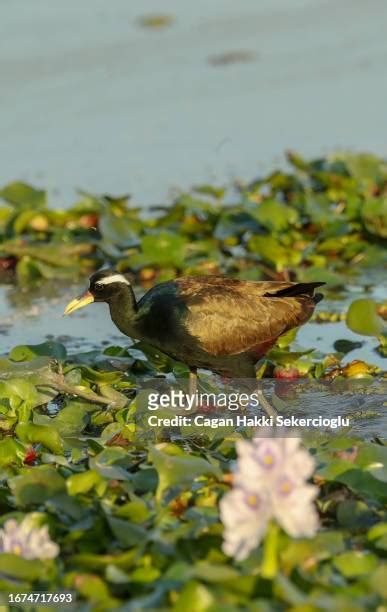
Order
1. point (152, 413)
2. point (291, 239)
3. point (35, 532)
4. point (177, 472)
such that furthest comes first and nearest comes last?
point (291, 239), point (152, 413), point (177, 472), point (35, 532)

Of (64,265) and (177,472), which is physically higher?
(177,472)

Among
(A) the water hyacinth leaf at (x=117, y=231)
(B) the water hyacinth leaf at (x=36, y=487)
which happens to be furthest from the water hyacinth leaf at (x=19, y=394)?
(A) the water hyacinth leaf at (x=117, y=231)

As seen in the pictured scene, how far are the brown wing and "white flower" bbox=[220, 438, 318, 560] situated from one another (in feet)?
8.53

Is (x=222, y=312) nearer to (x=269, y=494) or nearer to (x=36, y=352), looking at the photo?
(x=36, y=352)

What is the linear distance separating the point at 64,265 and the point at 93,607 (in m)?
5.34

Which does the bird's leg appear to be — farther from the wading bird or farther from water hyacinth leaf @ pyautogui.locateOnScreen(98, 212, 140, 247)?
water hyacinth leaf @ pyautogui.locateOnScreen(98, 212, 140, 247)

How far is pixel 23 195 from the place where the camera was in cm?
954

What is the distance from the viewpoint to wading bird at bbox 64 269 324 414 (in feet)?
21.1

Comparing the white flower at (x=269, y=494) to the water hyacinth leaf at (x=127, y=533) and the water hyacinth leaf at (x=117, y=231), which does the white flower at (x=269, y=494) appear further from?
the water hyacinth leaf at (x=117, y=231)

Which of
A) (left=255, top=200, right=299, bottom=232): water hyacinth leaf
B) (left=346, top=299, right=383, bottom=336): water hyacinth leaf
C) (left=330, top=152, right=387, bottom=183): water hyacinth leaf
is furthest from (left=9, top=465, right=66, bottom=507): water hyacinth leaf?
(left=330, top=152, right=387, bottom=183): water hyacinth leaf

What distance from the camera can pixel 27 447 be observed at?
5516 mm

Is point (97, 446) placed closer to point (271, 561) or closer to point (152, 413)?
point (152, 413)

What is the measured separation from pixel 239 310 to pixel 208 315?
21 cm

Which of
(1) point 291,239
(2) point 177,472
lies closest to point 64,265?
(1) point 291,239
